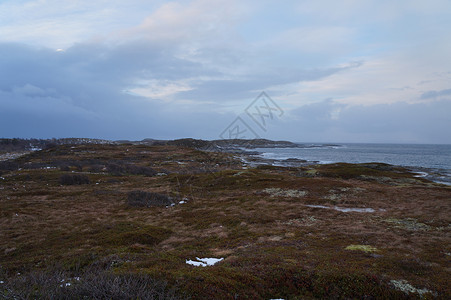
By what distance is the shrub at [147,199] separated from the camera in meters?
23.1

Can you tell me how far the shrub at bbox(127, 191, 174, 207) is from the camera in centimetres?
2314

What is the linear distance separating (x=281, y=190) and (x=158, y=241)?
17.6m

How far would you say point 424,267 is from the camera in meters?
8.31

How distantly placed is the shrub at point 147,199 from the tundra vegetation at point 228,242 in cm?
23

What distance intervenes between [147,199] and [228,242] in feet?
47.7

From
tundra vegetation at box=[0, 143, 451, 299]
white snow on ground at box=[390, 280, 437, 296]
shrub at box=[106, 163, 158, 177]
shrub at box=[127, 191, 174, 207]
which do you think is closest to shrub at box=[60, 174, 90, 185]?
tundra vegetation at box=[0, 143, 451, 299]

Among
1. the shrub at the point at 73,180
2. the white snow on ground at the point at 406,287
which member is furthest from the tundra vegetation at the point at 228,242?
the shrub at the point at 73,180

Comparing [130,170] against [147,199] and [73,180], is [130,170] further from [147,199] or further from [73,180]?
[147,199]

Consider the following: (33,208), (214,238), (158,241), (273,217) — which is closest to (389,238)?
(273,217)

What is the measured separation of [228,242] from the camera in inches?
500

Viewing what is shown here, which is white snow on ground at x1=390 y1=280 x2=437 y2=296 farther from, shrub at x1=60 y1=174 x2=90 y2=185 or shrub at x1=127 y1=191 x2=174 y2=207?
shrub at x1=60 y1=174 x2=90 y2=185

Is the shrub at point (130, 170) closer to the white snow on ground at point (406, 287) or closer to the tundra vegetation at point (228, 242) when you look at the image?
the tundra vegetation at point (228, 242)

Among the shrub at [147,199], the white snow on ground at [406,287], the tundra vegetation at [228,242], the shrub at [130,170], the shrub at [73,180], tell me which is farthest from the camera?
the shrub at [130,170]

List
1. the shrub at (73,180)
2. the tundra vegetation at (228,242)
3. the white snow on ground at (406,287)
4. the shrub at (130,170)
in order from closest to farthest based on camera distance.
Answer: the tundra vegetation at (228,242) → the white snow on ground at (406,287) → the shrub at (73,180) → the shrub at (130,170)
